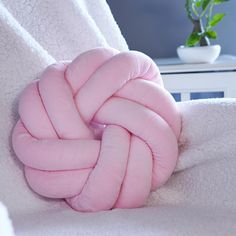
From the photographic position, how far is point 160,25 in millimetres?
1520

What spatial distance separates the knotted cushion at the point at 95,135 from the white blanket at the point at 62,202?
0.03m

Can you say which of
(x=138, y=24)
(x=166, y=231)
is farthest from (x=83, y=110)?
(x=138, y=24)

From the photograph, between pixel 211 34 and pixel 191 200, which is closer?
pixel 191 200

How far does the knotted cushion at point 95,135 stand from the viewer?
480 mm

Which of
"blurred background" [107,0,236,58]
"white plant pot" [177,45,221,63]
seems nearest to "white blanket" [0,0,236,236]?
"white plant pot" [177,45,221,63]

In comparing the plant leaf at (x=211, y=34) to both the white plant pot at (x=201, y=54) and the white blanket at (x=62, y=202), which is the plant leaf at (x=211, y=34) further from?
the white blanket at (x=62, y=202)

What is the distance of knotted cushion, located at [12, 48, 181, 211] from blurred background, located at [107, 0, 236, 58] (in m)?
1.03

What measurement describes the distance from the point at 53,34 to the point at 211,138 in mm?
289

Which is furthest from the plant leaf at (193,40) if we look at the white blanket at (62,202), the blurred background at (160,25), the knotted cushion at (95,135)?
the knotted cushion at (95,135)

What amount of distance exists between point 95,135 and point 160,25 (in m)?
1.07

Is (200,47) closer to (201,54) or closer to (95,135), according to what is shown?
(201,54)

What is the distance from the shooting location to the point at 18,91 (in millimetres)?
569

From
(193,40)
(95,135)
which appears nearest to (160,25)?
(193,40)

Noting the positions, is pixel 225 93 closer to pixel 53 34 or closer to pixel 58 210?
pixel 53 34
